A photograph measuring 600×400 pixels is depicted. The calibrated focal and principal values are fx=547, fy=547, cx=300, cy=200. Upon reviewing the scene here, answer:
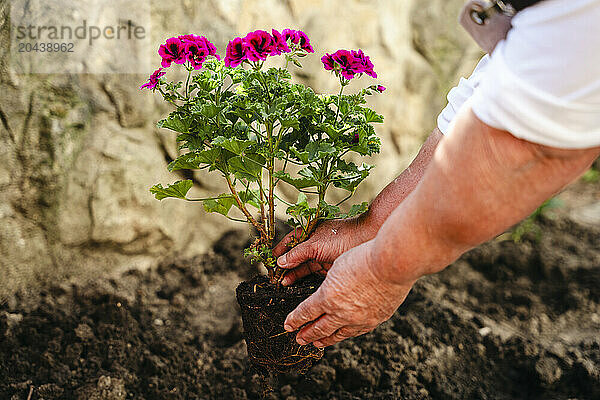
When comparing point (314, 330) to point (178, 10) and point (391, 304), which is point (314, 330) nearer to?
point (391, 304)

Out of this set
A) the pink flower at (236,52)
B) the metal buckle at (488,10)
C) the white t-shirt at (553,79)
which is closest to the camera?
the white t-shirt at (553,79)

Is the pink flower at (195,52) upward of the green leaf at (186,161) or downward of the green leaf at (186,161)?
upward

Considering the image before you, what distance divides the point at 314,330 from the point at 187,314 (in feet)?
3.05

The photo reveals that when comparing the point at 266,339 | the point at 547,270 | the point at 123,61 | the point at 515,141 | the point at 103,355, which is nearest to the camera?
the point at 515,141

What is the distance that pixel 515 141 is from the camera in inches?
36.0

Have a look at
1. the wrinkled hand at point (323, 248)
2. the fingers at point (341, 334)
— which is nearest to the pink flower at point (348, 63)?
the wrinkled hand at point (323, 248)

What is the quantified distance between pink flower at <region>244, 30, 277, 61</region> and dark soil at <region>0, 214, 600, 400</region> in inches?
43.1

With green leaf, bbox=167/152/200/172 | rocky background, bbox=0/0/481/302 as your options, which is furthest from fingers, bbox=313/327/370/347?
rocky background, bbox=0/0/481/302

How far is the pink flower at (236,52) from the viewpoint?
1.30m

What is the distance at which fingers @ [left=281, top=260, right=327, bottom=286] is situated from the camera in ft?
5.30

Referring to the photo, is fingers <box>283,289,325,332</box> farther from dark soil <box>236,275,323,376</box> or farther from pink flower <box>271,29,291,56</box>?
pink flower <box>271,29,291,56</box>

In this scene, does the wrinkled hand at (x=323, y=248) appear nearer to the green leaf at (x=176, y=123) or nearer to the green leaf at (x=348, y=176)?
the green leaf at (x=348, y=176)

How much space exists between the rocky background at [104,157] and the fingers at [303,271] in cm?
83

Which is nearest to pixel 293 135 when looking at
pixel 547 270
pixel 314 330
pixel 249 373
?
pixel 314 330
